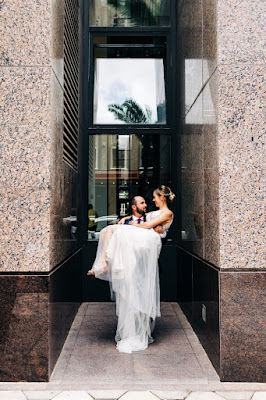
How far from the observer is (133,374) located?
4.06 m

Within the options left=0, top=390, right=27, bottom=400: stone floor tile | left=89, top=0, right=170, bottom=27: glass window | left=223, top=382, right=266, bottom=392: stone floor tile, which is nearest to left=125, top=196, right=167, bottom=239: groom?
left=223, top=382, right=266, bottom=392: stone floor tile

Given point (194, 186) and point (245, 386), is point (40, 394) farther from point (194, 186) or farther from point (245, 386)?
point (194, 186)

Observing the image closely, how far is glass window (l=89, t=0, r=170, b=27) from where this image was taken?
24.4ft

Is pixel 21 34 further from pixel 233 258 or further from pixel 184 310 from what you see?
pixel 184 310

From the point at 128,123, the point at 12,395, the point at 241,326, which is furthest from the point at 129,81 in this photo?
the point at 12,395

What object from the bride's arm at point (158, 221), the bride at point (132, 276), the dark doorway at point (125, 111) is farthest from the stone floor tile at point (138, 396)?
the dark doorway at point (125, 111)

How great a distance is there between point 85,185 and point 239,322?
4141mm

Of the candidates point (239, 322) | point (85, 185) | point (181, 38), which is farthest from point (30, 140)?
point (181, 38)

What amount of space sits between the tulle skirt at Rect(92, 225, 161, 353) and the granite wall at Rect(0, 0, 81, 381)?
38.1 inches

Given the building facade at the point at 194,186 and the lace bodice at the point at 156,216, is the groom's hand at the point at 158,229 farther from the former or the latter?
the building facade at the point at 194,186

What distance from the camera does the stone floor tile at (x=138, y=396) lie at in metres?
3.54

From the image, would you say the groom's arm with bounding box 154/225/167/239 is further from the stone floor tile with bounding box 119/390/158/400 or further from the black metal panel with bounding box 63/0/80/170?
the stone floor tile with bounding box 119/390/158/400

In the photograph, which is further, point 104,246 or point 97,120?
point 97,120

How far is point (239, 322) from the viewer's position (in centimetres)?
389
